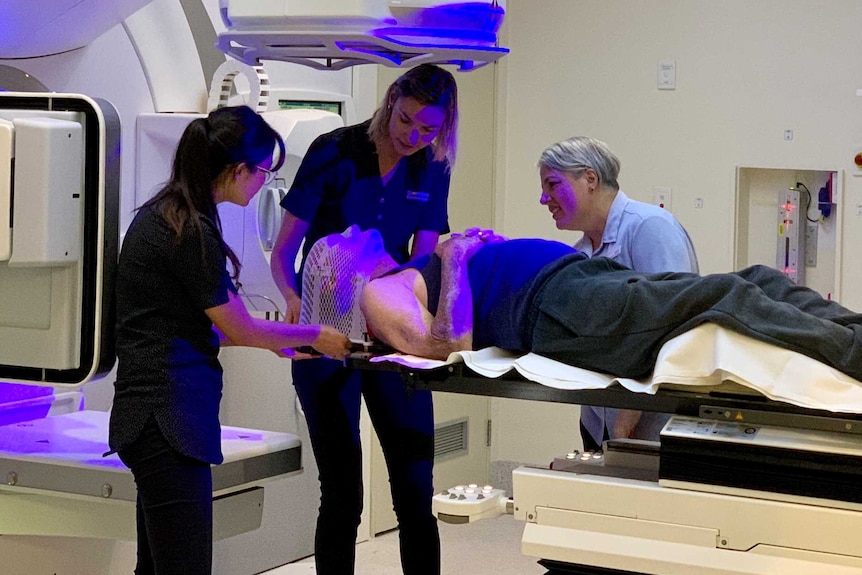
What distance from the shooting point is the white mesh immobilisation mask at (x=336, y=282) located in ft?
7.58

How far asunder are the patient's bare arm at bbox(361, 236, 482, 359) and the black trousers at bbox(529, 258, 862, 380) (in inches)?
5.9

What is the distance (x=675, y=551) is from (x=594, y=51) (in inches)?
96.3

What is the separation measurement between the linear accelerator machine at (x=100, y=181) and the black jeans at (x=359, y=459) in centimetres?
10

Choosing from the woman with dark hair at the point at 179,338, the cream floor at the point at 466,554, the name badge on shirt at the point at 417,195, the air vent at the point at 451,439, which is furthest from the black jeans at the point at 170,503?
the air vent at the point at 451,439

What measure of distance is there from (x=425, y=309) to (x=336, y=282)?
20 cm

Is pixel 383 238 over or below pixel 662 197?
below

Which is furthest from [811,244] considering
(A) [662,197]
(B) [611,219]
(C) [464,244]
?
(C) [464,244]

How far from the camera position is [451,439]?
403 centimetres

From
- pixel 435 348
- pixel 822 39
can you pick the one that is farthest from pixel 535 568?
pixel 822 39

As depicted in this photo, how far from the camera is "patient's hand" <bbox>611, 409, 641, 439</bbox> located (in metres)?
2.55

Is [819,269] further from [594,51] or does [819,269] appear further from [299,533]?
[299,533]

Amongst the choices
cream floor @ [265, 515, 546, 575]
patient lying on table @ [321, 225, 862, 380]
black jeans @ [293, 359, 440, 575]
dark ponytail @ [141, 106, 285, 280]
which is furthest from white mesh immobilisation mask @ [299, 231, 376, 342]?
cream floor @ [265, 515, 546, 575]

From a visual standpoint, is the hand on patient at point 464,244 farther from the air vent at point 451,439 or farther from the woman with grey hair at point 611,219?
the air vent at point 451,439

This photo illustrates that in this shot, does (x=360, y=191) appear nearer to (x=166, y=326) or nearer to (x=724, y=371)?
(x=166, y=326)
